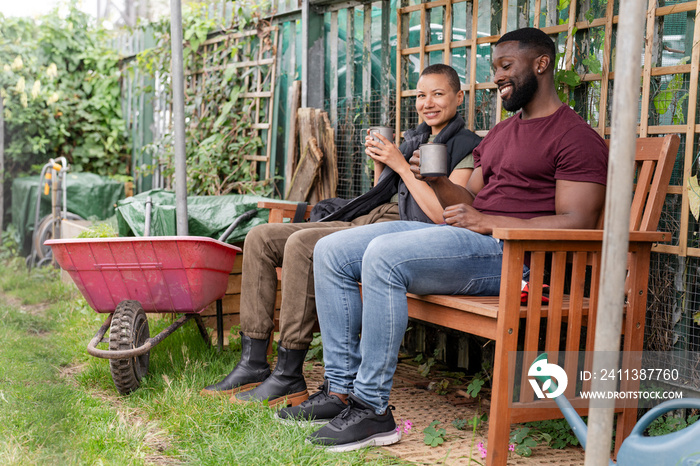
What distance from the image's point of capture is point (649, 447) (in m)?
1.40

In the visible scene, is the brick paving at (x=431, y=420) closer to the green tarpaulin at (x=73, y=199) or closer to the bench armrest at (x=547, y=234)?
the bench armrest at (x=547, y=234)

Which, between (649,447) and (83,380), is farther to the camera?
(83,380)

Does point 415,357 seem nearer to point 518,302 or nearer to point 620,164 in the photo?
point 518,302

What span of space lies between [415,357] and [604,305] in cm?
235

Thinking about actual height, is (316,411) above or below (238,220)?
below

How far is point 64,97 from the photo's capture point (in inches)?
263

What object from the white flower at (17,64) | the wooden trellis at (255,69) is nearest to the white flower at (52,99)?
the white flower at (17,64)

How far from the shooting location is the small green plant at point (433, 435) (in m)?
2.18

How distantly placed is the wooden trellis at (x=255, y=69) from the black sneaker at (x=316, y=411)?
2386mm

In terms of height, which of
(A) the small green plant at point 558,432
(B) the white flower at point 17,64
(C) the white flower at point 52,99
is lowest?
(A) the small green plant at point 558,432

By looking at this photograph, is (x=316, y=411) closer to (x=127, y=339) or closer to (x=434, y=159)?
(x=127, y=339)

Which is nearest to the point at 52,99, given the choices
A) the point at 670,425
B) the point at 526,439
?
the point at 526,439

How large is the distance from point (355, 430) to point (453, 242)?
26.7 inches

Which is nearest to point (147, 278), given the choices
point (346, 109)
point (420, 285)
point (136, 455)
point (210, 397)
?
point (210, 397)
